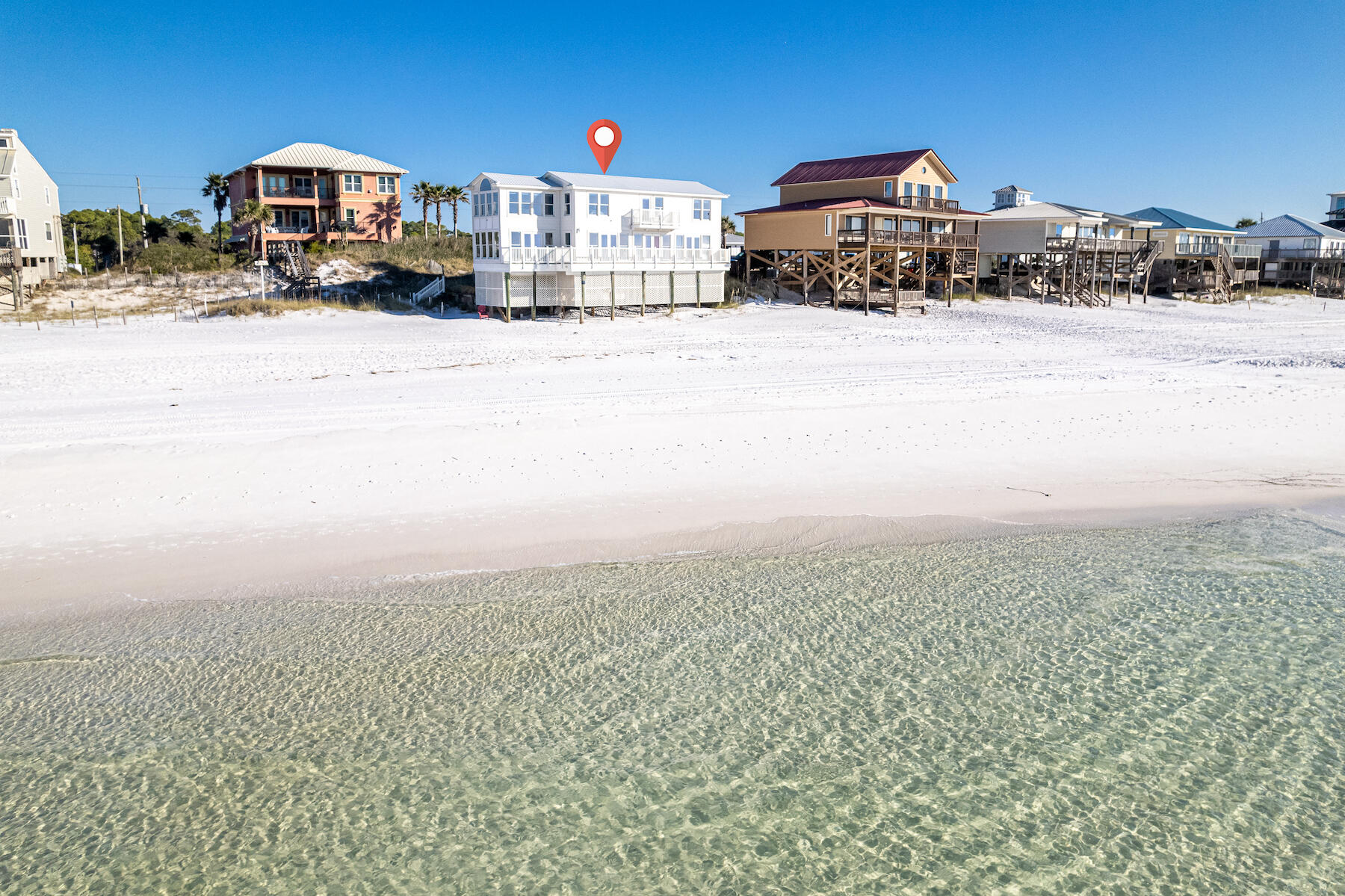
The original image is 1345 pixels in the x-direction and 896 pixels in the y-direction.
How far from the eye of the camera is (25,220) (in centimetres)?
4659

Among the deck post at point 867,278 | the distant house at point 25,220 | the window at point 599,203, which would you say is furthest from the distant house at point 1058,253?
the distant house at point 25,220

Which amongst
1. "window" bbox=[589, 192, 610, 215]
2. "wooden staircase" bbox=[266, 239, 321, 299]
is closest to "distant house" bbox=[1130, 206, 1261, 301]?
"window" bbox=[589, 192, 610, 215]

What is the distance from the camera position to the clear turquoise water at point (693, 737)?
263 inches

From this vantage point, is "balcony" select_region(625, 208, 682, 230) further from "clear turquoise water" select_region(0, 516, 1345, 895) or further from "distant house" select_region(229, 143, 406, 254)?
"clear turquoise water" select_region(0, 516, 1345, 895)

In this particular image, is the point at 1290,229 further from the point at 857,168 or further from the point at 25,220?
the point at 25,220

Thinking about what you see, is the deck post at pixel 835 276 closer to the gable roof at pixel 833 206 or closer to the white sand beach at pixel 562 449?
the gable roof at pixel 833 206

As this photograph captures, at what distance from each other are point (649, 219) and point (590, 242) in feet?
10.6

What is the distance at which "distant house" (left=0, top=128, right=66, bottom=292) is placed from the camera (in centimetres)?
4306

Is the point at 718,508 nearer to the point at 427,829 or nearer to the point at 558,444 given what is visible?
the point at 558,444

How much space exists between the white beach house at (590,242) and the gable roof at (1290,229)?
54308 millimetres

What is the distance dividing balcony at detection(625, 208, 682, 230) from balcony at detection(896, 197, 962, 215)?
14675 mm

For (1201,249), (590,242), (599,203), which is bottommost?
(590,242)

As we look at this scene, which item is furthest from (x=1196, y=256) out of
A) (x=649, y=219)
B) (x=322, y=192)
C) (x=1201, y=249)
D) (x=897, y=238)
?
(x=322, y=192)

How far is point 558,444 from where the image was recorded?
16.7 meters
